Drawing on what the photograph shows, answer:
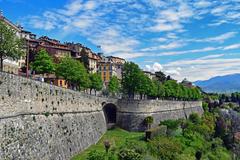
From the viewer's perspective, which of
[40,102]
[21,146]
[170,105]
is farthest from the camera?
[170,105]

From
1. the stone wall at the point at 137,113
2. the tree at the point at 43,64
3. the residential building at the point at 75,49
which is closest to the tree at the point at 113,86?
the residential building at the point at 75,49

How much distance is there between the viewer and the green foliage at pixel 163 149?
45.6 meters

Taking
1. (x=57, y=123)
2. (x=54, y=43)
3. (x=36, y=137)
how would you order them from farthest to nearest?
(x=54, y=43) < (x=57, y=123) < (x=36, y=137)

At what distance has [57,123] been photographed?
36.6m

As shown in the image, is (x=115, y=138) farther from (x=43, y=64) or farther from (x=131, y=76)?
(x=131, y=76)

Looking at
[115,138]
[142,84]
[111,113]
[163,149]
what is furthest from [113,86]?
[163,149]

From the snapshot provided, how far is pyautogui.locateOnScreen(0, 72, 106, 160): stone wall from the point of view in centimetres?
2540

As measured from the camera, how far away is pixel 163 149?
46656 millimetres

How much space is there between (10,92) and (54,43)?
229ft

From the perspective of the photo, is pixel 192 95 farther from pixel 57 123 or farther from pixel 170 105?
pixel 57 123

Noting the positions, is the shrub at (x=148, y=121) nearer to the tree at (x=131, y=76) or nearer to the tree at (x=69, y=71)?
the tree at (x=131, y=76)

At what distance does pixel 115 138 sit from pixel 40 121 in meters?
23.3

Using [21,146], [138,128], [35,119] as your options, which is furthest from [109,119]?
[21,146]

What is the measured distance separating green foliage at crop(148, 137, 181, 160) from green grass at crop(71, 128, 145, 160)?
266 cm
